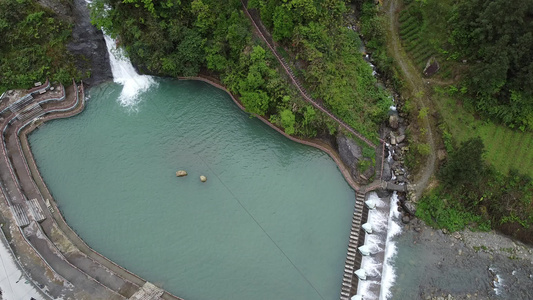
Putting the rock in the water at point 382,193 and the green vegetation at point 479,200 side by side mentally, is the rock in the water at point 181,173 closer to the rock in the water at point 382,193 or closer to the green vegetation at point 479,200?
the rock in the water at point 382,193

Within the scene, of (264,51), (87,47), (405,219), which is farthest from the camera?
(87,47)

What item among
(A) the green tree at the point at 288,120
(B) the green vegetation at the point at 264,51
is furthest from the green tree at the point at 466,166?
(A) the green tree at the point at 288,120

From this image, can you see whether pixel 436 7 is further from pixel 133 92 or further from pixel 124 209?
pixel 124 209

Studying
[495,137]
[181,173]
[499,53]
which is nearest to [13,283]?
[181,173]

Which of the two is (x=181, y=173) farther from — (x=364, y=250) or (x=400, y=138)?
(x=400, y=138)

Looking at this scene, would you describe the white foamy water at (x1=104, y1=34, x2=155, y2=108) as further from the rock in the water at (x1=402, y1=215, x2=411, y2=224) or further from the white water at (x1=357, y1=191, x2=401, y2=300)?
the rock in the water at (x1=402, y1=215, x2=411, y2=224)

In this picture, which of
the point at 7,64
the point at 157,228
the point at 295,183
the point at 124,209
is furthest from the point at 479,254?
the point at 7,64
